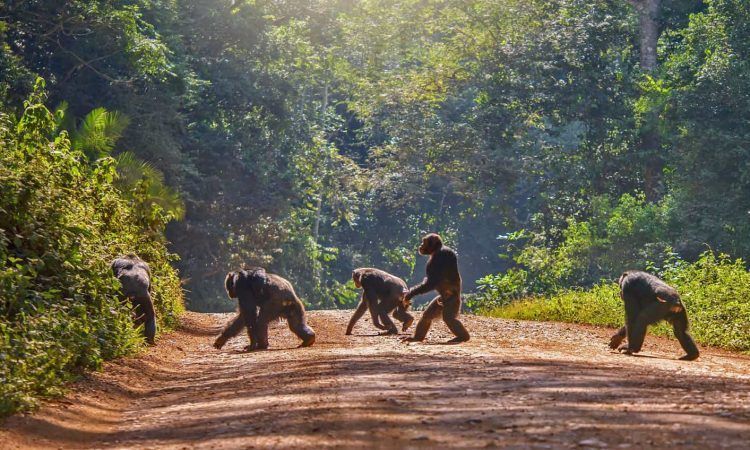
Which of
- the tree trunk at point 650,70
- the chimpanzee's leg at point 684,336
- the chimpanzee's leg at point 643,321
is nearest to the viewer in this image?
the chimpanzee's leg at point 684,336

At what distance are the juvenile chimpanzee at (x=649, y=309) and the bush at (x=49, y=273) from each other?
20.2 feet

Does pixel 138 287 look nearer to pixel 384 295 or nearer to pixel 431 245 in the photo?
pixel 431 245

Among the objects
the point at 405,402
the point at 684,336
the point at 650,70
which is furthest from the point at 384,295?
the point at 650,70

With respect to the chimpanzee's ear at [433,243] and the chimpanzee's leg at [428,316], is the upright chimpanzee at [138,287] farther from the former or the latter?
the chimpanzee's ear at [433,243]

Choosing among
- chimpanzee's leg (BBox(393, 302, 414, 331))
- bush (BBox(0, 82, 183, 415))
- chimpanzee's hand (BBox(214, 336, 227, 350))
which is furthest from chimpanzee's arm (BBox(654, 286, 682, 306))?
bush (BBox(0, 82, 183, 415))

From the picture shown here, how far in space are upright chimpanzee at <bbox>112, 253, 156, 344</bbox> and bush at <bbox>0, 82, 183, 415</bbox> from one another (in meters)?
0.22

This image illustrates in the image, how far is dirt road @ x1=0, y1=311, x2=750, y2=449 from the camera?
23.5ft

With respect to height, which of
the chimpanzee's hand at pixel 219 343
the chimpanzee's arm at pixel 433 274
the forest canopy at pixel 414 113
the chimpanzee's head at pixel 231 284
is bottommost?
the chimpanzee's hand at pixel 219 343

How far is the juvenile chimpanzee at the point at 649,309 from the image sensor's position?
46.3 feet

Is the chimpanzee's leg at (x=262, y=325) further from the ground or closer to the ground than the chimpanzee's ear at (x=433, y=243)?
closer to the ground

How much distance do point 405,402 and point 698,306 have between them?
12233mm

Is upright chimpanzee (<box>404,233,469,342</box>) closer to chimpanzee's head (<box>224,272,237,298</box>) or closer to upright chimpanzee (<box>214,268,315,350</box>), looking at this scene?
upright chimpanzee (<box>214,268,315,350</box>)

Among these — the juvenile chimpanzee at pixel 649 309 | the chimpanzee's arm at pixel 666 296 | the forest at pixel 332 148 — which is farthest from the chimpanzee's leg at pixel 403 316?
the chimpanzee's arm at pixel 666 296

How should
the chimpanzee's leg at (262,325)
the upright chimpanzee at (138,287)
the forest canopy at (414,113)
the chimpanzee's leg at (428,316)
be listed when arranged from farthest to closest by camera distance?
the forest canopy at (414,113) < the chimpanzee's leg at (262,325) < the chimpanzee's leg at (428,316) < the upright chimpanzee at (138,287)
